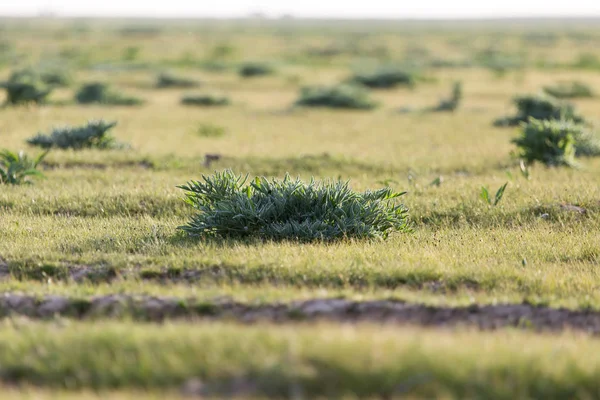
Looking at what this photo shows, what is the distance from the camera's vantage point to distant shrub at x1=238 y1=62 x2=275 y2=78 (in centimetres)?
3759

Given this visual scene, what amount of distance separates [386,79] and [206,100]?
10.4 m

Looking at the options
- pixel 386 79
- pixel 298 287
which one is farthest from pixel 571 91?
pixel 298 287

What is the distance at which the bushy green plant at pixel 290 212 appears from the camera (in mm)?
8000

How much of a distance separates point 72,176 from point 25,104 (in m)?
11.9

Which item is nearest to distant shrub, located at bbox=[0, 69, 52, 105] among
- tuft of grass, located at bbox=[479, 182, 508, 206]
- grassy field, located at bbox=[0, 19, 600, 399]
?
grassy field, located at bbox=[0, 19, 600, 399]

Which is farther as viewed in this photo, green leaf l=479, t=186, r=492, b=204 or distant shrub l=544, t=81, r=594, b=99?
distant shrub l=544, t=81, r=594, b=99

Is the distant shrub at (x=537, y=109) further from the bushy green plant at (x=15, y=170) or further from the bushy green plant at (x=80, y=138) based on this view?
the bushy green plant at (x=15, y=170)

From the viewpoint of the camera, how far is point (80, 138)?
14664 millimetres

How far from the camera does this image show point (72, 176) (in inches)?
460

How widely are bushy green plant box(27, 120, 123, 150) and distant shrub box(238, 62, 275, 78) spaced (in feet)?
75.8

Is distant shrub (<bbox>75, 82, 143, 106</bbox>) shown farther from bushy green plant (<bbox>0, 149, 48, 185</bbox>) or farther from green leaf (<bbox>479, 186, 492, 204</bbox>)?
green leaf (<bbox>479, 186, 492, 204</bbox>)

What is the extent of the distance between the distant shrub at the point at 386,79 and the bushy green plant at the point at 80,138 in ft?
66.3

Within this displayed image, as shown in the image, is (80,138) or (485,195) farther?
(80,138)

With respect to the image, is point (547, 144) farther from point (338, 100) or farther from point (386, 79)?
point (386, 79)
